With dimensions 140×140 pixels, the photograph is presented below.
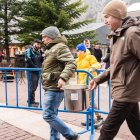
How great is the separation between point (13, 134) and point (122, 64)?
2.82 m

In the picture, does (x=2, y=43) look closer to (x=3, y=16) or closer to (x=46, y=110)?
(x=3, y=16)

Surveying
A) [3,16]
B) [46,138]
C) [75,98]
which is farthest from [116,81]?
[3,16]

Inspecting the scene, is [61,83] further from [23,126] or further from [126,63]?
[23,126]

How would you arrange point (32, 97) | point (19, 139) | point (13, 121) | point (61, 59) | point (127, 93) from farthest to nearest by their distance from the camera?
point (32, 97)
point (13, 121)
point (19, 139)
point (61, 59)
point (127, 93)

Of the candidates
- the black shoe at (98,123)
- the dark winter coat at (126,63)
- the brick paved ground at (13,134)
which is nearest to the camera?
the dark winter coat at (126,63)

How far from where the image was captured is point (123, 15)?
3.49m

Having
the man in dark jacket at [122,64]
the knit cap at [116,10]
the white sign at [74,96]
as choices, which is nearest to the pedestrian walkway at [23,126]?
the white sign at [74,96]

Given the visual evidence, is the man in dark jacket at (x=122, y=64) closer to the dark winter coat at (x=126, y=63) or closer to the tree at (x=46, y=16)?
the dark winter coat at (x=126, y=63)

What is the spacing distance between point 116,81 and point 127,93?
6.9 inches

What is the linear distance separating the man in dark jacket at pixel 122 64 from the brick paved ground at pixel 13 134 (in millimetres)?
2129

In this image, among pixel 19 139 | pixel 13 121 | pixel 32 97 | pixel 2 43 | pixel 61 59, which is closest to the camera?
pixel 61 59

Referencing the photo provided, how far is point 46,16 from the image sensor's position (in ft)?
65.1

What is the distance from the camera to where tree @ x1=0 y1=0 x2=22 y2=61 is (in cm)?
2105

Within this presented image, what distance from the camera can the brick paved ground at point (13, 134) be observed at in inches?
209
